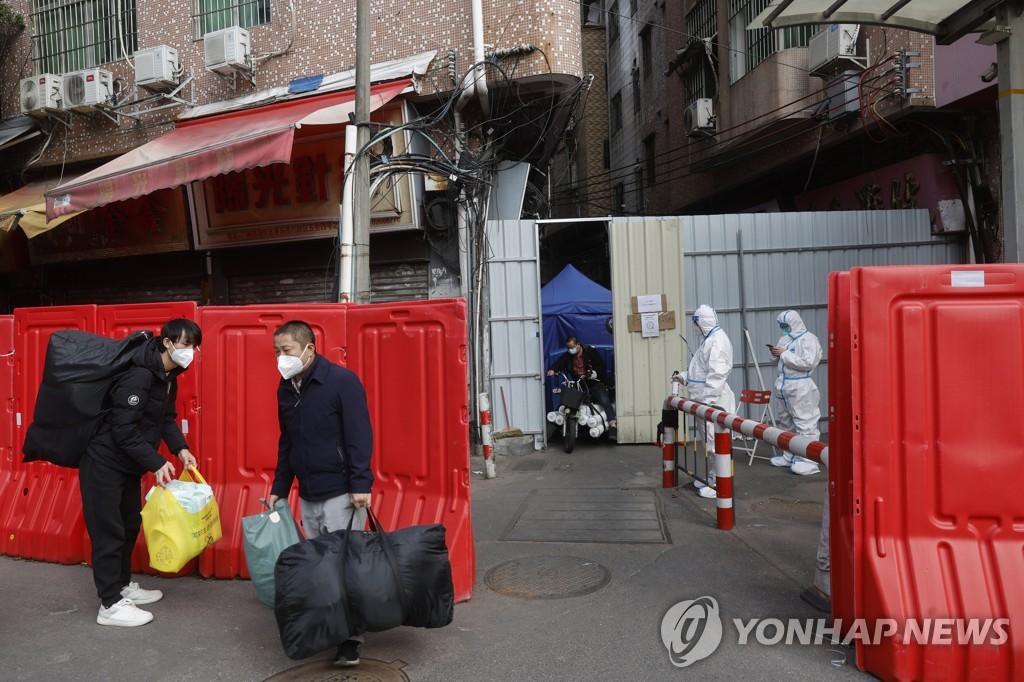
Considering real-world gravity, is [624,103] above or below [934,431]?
above

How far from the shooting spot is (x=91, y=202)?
1059 centimetres

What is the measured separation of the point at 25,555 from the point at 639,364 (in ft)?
25.3

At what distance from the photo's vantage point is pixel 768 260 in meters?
12.0

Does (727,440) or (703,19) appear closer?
(727,440)

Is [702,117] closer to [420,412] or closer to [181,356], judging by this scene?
[420,412]

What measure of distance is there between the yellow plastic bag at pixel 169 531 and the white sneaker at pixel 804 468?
678cm

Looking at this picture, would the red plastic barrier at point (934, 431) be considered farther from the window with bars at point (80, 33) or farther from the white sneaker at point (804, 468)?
the window with bars at point (80, 33)

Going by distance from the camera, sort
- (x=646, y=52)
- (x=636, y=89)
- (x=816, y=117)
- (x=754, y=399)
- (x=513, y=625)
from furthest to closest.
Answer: (x=636, y=89)
(x=646, y=52)
(x=816, y=117)
(x=754, y=399)
(x=513, y=625)

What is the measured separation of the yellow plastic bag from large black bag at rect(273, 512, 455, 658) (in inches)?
49.1

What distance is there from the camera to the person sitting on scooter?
11625 mm

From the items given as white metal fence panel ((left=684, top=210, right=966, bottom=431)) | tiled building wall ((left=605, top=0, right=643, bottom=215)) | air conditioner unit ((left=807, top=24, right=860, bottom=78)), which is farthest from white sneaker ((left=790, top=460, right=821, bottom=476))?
tiled building wall ((left=605, top=0, right=643, bottom=215))

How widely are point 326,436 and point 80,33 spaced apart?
13.1 m

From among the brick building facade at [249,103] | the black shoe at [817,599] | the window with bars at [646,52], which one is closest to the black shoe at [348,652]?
Answer: the black shoe at [817,599]

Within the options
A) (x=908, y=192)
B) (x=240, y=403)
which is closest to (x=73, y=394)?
(x=240, y=403)
